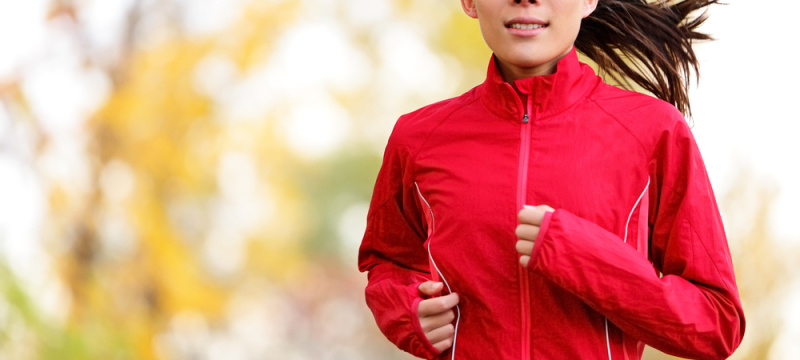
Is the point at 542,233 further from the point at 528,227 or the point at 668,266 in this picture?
the point at 668,266

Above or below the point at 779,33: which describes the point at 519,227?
below

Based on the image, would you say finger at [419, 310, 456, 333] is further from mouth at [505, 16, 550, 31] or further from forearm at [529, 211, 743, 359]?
mouth at [505, 16, 550, 31]

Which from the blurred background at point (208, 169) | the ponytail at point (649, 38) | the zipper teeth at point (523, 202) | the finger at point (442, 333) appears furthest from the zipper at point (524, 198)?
the blurred background at point (208, 169)

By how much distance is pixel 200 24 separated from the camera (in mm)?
3125

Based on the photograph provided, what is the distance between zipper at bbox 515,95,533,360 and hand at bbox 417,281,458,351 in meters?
0.09

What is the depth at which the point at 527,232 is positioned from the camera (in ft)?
3.21

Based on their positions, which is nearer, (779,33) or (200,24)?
(779,33)

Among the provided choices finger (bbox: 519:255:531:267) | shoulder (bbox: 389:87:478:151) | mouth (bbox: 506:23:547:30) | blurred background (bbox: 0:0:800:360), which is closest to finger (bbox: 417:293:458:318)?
finger (bbox: 519:255:531:267)

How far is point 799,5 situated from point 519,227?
6.88 ft

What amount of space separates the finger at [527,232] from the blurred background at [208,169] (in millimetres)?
2079

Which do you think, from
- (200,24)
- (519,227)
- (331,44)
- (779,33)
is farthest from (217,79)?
(519,227)

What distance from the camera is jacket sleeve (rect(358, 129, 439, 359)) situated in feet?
3.92

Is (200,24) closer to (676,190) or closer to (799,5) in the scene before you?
(799,5)

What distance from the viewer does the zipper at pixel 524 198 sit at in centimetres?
103
